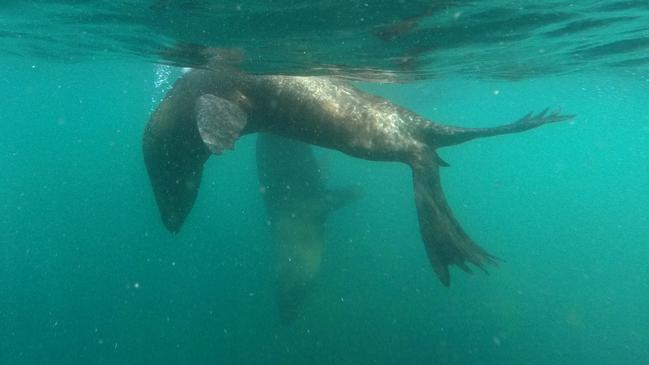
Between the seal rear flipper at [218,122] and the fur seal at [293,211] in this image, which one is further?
the fur seal at [293,211]

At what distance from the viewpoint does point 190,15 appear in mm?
8891

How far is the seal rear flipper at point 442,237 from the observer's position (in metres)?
7.14

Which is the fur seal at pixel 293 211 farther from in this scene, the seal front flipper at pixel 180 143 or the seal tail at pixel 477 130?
the seal tail at pixel 477 130

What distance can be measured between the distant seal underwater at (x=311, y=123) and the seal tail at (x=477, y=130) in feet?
0.05

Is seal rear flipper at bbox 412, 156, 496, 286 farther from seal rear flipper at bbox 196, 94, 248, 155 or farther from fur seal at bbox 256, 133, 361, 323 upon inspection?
fur seal at bbox 256, 133, 361, 323

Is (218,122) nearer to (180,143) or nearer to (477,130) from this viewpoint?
Result: (180,143)

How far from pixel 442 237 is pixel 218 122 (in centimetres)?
374

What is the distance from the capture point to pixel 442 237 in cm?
736

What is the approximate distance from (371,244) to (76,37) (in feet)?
51.1

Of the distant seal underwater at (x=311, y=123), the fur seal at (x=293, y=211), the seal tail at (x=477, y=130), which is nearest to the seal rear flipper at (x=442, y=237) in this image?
the distant seal underwater at (x=311, y=123)

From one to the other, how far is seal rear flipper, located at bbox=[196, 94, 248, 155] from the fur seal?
233 inches

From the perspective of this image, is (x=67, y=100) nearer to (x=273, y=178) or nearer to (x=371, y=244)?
(x=371, y=244)

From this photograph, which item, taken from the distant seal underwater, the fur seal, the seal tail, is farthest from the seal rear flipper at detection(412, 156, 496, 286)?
the fur seal

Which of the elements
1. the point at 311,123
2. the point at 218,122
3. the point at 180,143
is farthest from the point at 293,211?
the point at 218,122
